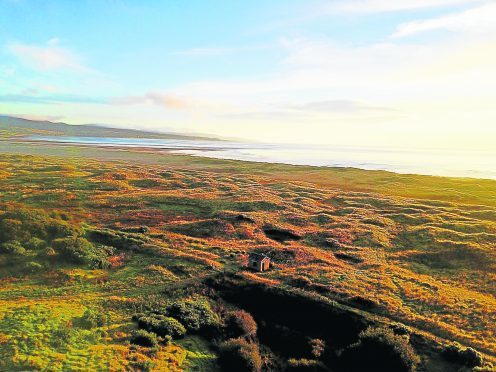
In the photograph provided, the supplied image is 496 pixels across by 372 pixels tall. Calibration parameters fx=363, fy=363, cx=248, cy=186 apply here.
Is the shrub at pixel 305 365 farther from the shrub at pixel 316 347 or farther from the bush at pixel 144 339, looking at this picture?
the bush at pixel 144 339

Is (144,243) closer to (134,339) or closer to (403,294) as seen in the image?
(134,339)

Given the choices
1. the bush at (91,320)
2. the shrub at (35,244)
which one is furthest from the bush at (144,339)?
the shrub at (35,244)

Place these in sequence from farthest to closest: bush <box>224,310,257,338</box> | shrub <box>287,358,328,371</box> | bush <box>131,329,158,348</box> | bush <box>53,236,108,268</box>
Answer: bush <box>53,236,108,268</box> < bush <box>224,310,257,338</box> < bush <box>131,329,158,348</box> < shrub <box>287,358,328,371</box>

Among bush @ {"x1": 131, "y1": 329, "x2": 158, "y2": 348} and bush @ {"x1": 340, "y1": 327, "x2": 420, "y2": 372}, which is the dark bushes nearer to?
bush @ {"x1": 131, "y1": 329, "x2": 158, "y2": 348}

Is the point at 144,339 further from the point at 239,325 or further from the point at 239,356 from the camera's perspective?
the point at 239,325

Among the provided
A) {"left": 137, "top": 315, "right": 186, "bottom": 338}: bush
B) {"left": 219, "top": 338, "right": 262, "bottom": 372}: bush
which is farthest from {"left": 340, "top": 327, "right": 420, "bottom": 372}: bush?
{"left": 137, "top": 315, "right": 186, "bottom": 338}: bush
